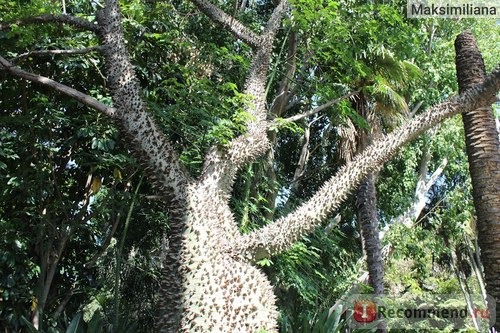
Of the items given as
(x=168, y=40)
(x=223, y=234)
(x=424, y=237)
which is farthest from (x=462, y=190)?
(x=223, y=234)

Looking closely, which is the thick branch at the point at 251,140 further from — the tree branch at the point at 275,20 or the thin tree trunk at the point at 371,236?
the thin tree trunk at the point at 371,236

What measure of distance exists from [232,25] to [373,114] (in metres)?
3.71

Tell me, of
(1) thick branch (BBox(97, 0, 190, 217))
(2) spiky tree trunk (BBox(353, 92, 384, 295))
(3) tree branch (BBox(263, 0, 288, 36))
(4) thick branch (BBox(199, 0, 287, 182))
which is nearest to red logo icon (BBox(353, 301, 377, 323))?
(2) spiky tree trunk (BBox(353, 92, 384, 295))

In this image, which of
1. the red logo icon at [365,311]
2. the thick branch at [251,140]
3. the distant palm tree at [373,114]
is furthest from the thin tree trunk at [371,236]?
the thick branch at [251,140]

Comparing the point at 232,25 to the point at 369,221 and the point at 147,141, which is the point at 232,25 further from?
the point at 369,221

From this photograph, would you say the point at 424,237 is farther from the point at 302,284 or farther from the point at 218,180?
the point at 218,180

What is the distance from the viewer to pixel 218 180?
18.2 feet

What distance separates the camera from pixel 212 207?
520cm

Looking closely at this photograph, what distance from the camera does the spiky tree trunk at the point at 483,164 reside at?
4578mm

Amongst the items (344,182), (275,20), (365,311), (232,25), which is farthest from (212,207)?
(365,311)

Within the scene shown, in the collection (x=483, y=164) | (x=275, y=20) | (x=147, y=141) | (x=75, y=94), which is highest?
(x=275, y=20)

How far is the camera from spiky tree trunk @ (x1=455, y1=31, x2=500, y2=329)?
458cm

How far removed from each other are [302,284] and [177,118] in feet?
14.0

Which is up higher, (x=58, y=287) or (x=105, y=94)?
(x=105, y=94)
